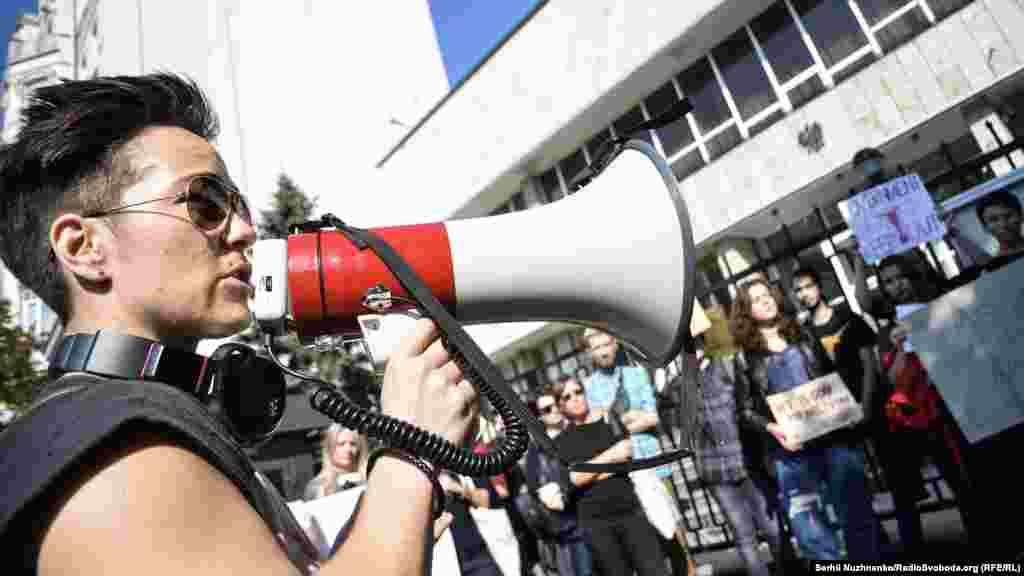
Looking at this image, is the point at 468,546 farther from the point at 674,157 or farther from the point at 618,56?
the point at 618,56

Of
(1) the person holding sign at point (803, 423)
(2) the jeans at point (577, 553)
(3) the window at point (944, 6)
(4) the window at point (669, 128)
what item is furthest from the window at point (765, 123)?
(2) the jeans at point (577, 553)

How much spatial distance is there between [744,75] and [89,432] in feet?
33.4

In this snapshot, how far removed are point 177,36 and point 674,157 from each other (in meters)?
22.5

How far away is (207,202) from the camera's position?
1.01 metres

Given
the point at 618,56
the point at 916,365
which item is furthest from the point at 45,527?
the point at 618,56

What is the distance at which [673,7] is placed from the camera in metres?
9.18

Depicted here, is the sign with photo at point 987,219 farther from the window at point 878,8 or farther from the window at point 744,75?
the window at point 744,75

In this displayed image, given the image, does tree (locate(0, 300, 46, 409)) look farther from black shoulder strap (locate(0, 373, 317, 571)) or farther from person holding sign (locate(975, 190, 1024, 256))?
person holding sign (locate(975, 190, 1024, 256))

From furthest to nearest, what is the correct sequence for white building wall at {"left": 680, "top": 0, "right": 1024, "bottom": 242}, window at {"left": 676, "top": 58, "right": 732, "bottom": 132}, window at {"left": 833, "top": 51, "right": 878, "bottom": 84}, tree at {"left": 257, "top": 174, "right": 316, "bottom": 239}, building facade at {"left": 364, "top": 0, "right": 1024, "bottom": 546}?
tree at {"left": 257, "top": 174, "right": 316, "bottom": 239} → window at {"left": 676, "top": 58, "right": 732, "bottom": 132} → window at {"left": 833, "top": 51, "right": 878, "bottom": 84} → building facade at {"left": 364, "top": 0, "right": 1024, "bottom": 546} → white building wall at {"left": 680, "top": 0, "right": 1024, "bottom": 242}

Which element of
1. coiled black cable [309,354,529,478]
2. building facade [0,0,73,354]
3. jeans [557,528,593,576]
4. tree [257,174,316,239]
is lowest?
jeans [557,528,593,576]

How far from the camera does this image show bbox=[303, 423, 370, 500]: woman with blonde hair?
3.47 m

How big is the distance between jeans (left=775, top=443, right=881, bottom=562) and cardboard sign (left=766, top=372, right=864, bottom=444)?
14 centimetres

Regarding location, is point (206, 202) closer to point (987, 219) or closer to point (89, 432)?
point (89, 432)

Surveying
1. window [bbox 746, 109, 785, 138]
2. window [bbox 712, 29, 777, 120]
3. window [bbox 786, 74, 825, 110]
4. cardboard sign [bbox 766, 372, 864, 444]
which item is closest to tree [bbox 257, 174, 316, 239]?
window [bbox 712, 29, 777, 120]
